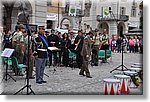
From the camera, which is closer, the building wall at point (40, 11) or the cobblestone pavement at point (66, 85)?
the cobblestone pavement at point (66, 85)

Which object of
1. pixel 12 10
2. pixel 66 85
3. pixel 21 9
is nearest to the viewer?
pixel 66 85

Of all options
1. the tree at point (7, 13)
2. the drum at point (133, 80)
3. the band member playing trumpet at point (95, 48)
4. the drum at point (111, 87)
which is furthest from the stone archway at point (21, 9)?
the band member playing trumpet at point (95, 48)

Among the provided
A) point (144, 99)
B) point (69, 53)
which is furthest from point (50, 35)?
point (144, 99)

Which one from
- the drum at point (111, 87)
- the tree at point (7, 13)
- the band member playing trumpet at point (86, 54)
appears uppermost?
the tree at point (7, 13)

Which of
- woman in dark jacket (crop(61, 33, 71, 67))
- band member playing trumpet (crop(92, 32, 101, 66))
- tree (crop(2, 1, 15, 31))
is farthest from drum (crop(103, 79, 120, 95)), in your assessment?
band member playing trumpet (crop(92, 32, 101, 66))

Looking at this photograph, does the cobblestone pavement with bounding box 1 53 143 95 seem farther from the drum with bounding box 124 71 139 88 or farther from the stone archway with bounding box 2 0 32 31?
the stone archway with bounding box 2 0 32 31

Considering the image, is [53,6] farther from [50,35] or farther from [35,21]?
[50,35]

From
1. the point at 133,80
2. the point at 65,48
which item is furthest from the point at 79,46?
the point at 133,80

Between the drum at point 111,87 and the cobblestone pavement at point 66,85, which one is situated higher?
the drum at point 111,87

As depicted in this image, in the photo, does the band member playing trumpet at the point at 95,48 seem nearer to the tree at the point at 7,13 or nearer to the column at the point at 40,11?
the column at the point at 40,11

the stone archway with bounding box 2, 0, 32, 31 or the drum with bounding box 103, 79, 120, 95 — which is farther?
the stone archway with bounding box 2, 0, 32, 31

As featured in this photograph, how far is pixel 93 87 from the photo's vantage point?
5707 mm

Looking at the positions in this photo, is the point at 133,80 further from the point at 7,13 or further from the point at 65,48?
the point at 65,48

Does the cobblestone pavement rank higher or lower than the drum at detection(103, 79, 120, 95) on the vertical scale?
lower
